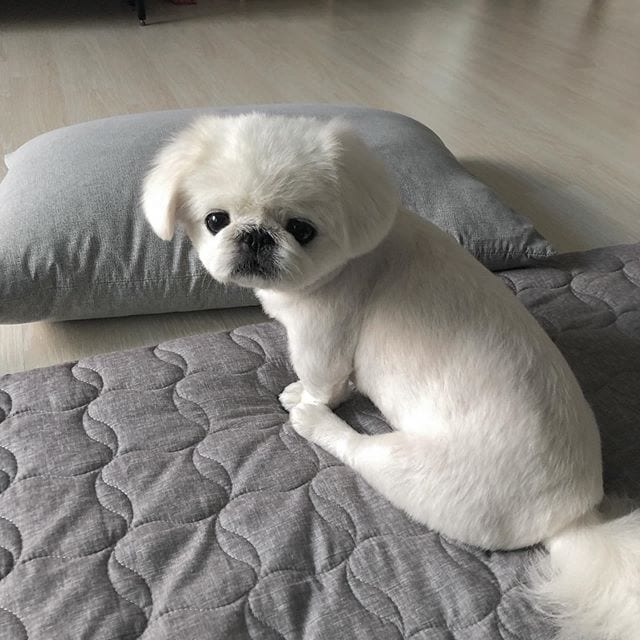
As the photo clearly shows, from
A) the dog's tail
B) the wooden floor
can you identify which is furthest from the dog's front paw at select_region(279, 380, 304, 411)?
the dog's tail

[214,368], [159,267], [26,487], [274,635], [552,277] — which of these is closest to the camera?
[274,635]

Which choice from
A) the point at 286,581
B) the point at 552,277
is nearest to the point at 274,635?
the point at 286,581

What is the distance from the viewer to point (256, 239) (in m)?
0.78

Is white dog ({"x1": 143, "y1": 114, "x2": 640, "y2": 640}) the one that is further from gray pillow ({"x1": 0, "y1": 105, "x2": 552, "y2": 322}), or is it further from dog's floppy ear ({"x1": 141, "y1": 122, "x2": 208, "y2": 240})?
gray pillow ({"x1": 0, "y1": 105, "x2": 552, "y2": 322})

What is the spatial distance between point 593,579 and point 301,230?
0.51m

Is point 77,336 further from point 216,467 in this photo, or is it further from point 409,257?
point 409,257

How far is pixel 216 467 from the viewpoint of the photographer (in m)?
0.89

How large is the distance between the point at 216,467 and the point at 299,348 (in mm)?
196

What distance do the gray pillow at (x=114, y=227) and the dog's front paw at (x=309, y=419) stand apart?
0.38 m

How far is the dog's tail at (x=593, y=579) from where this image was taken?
689mm

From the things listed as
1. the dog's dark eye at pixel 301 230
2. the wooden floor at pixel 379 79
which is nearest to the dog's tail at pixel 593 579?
the dog's dark eye at pixel 301 230

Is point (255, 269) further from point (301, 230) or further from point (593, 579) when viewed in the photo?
point (593, 579)

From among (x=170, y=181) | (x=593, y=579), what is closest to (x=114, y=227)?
(x=170, y=181)

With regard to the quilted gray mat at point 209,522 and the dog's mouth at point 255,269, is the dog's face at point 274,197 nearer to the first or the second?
the dog's mouth at point 255,269
